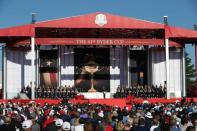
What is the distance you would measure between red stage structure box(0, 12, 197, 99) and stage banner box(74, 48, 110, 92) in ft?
12.5

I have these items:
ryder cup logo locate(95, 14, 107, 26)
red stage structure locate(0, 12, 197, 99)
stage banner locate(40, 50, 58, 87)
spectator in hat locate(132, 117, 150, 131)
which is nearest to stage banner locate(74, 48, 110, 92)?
stage banner locate(40, 50, 58, 87)

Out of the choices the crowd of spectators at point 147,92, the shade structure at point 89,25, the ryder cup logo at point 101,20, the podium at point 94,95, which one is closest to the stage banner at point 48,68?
the podium at point 94,95

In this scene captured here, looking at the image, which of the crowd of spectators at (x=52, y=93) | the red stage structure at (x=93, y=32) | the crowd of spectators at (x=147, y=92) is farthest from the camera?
the crowd of spectators at (x=147, y=92)

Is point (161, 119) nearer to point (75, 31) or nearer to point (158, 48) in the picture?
point (75, 31)

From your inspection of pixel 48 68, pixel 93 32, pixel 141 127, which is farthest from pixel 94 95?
pixel 141 127

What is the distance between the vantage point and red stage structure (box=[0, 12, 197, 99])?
1448 inches

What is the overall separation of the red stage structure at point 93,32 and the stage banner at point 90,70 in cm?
380

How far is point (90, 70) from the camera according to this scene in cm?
4284

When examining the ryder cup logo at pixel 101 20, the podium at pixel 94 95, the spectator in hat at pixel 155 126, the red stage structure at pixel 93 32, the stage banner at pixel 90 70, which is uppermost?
the ryder cup logo at pixel 101 20

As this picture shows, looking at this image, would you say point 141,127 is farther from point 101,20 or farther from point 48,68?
point 48,68

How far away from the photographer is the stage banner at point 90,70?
1690 inches

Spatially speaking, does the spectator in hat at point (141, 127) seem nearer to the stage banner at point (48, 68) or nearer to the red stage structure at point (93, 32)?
the red stage structure at point (93, 32)

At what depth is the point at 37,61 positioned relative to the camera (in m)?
42.2

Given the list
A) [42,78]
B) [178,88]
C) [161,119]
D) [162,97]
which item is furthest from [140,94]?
[161,119]
